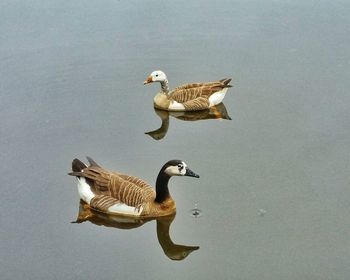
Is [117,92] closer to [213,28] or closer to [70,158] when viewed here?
[70,158]

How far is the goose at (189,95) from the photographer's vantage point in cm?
1116

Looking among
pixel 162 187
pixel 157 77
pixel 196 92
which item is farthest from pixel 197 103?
pixel 162 187

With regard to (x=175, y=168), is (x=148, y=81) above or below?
above

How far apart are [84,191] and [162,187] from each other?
46.4 inches

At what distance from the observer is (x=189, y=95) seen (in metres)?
11.1

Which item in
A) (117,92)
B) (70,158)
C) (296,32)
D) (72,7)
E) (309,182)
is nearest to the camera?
(309,182)

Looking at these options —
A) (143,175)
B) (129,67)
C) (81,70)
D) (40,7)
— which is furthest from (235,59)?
(40,7)

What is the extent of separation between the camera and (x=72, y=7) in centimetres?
1445

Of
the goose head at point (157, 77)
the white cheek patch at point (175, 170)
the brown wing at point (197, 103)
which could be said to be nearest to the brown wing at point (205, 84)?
the brown wing at point (197, 103)

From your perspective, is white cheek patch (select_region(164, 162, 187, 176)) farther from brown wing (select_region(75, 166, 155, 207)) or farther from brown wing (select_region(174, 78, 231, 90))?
brown wing (select_region(174, 78, 231, 90))

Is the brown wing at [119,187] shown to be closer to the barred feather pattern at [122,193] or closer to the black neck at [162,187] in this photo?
the barred feather pattern at [122,193]

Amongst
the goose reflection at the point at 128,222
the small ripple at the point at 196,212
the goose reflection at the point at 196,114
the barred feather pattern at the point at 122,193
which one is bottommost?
the goose reflection at the point at 128,222

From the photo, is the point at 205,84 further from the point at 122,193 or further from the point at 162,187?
the point at 122,193

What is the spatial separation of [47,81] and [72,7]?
122 inches
